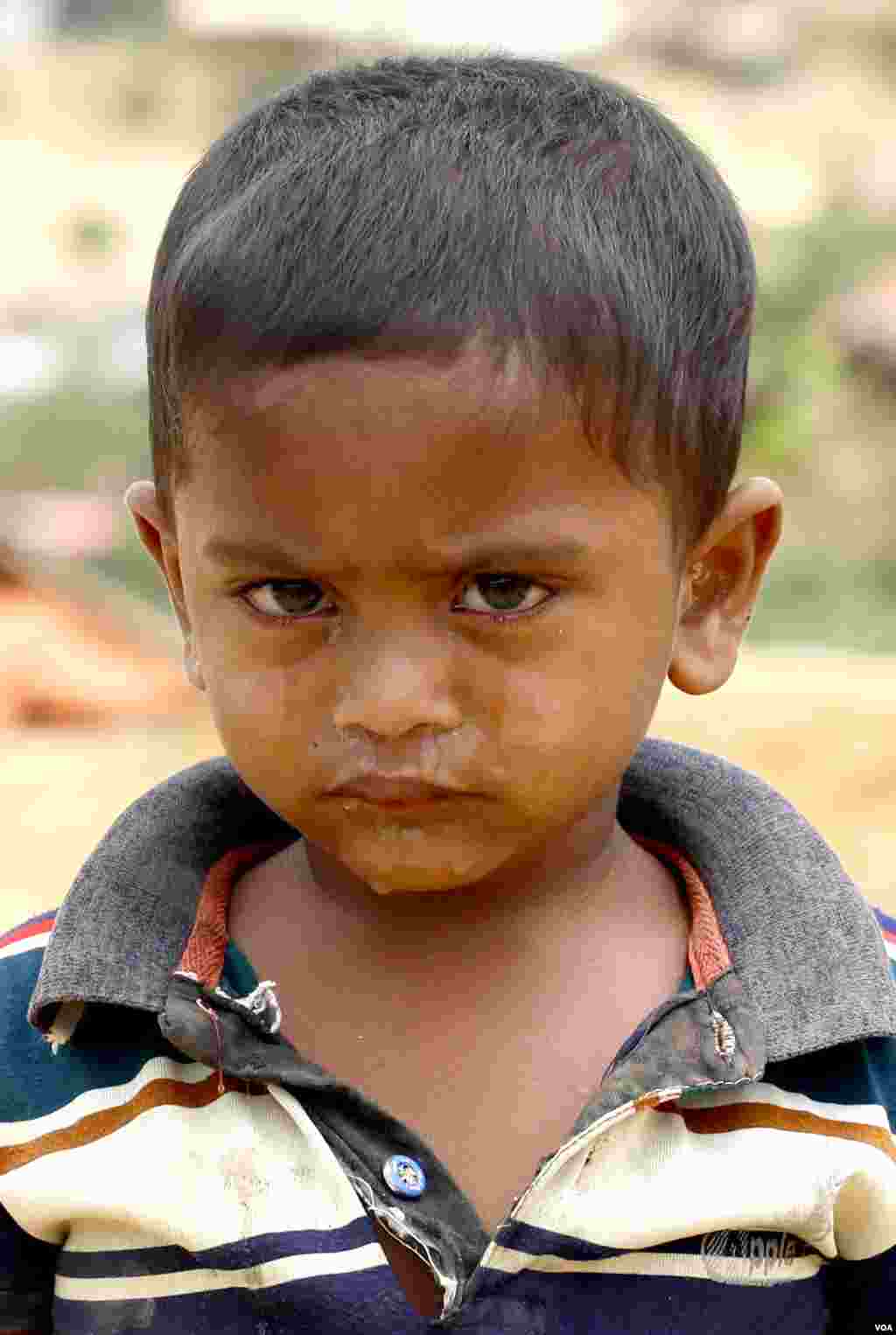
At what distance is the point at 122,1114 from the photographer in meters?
1.74

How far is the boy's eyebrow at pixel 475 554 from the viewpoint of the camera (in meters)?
1.58

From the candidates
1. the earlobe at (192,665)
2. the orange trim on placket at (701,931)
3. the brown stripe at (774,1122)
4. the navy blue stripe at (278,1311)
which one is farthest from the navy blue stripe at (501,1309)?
the earlobe at (192,665)

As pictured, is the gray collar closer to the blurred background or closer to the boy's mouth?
the boy's mouth

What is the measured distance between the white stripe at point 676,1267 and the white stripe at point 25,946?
546 millimetres

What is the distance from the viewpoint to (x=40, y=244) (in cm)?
1209

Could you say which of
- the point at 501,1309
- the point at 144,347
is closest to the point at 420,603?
the point at 501,1309

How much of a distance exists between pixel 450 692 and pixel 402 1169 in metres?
0.44

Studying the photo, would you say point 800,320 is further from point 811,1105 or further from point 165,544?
point 811,1105

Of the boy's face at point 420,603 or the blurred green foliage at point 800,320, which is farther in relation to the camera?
the blurred green foliage at point 800,320

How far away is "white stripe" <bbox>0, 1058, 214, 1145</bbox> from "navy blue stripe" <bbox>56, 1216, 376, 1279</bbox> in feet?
0.40

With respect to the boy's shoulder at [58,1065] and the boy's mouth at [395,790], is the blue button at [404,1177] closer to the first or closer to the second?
the boy's shoulder at [58,1065]

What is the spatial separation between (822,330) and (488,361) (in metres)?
7.94

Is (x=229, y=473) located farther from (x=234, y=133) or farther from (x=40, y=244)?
(x=40, y=244)

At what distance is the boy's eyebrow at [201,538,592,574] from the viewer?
1.58 metres
